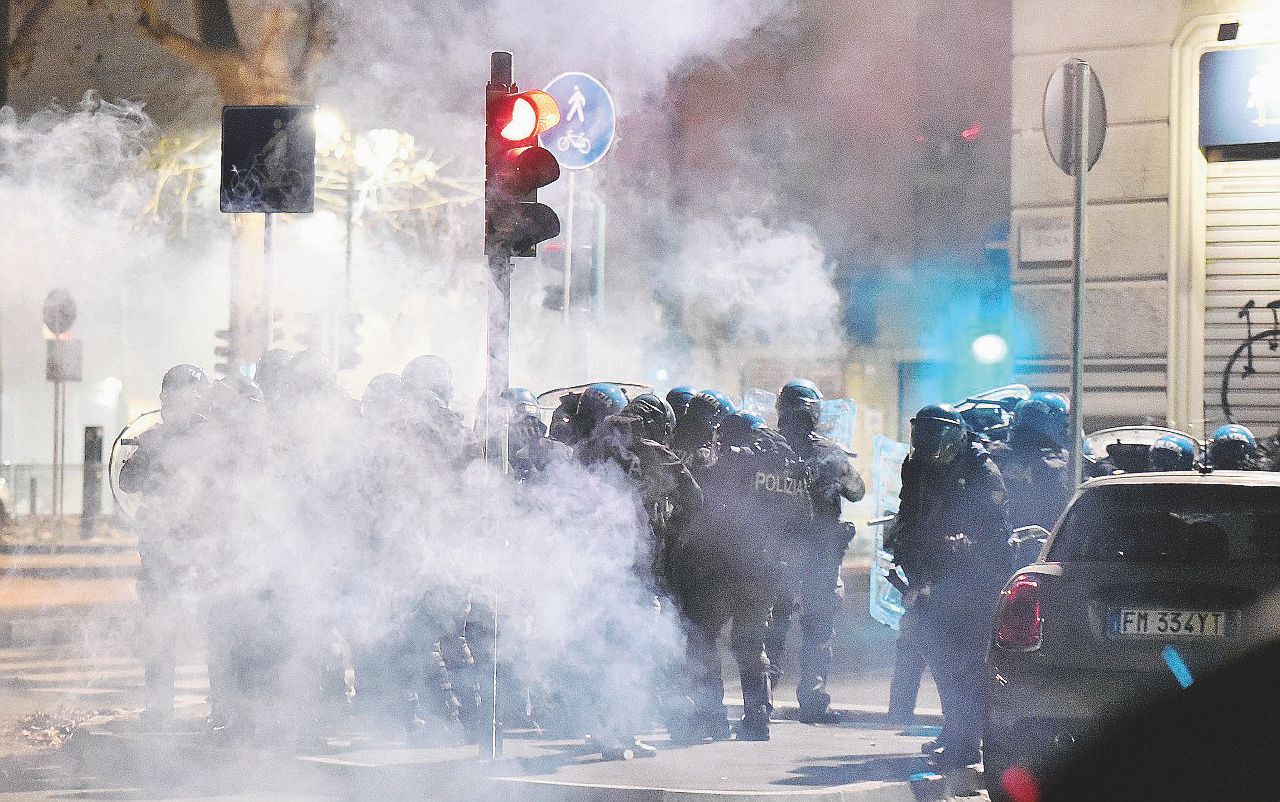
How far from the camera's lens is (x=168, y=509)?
7.15 m

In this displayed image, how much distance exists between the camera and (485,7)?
12891 mm

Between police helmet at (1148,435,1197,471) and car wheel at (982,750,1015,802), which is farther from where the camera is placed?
police helmet at (1148,435,1197,471)

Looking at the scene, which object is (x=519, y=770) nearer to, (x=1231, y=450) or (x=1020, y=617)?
(x=1020, y=617)

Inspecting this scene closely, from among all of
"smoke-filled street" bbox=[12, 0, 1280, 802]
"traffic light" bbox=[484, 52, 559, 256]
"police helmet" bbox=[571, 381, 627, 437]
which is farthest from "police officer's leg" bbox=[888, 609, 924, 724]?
"traffic light" bbox=[484, 52, 559, 256]

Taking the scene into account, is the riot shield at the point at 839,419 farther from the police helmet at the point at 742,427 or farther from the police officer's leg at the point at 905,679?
the police helmet at the point at 742,427

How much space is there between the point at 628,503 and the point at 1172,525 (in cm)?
273

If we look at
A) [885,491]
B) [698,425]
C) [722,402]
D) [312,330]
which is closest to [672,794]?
[698,425]

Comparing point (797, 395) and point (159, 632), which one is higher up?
point (797, 395)

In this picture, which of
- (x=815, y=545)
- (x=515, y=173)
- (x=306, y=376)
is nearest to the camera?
(x=515, y=173)

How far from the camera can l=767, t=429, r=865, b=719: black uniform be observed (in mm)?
7816

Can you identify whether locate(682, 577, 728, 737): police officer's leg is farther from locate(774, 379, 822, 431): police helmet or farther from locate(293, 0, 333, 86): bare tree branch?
locate(293, 0, 333, 86): bare tree branch

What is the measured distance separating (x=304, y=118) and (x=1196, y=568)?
4.68 meters

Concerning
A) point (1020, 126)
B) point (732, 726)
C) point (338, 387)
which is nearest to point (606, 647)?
point (732, 726)

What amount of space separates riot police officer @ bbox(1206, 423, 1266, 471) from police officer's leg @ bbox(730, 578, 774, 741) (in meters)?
2.68
